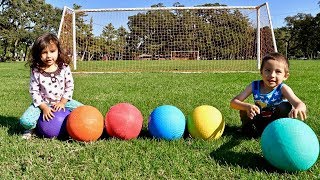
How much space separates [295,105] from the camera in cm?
396

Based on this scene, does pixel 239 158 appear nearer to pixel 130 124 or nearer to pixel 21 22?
pixel 130 124

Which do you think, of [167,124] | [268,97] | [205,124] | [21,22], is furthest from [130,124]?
[21,22]

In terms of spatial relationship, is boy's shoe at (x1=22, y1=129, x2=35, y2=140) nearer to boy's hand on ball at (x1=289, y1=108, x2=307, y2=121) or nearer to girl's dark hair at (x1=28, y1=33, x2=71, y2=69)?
girl's dark hair at (x1=28, y1=33, x2=71, y2=69)

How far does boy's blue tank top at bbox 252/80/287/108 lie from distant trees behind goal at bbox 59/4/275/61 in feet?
47.1

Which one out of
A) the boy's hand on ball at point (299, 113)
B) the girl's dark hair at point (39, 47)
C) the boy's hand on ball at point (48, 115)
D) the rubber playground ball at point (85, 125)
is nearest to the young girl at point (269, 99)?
the boy's hand on ball at point (299, 113)

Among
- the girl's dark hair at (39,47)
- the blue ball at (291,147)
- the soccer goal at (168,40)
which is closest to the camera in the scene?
the blue ball at (291,147)

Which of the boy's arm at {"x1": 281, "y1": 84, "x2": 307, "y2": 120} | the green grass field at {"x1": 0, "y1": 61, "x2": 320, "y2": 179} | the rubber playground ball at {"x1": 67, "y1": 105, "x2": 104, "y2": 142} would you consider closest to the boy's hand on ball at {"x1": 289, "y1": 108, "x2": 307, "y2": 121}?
the boy's arm at {"x1": 281, "y1": 84, "x2": 307, "y2": 120}

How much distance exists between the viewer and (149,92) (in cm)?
841

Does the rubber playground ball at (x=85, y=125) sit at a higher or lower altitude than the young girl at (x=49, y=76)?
lower

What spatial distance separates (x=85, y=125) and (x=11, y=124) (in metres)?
1.68

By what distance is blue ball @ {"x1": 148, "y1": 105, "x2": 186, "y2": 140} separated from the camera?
13.7 ft

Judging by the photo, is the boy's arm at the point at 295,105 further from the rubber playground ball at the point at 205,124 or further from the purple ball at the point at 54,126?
the purple ball at the point at 54,126

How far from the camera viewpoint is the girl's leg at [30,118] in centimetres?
438

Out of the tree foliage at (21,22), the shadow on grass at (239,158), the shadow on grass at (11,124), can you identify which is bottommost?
the shadow on grass at (239,158)
